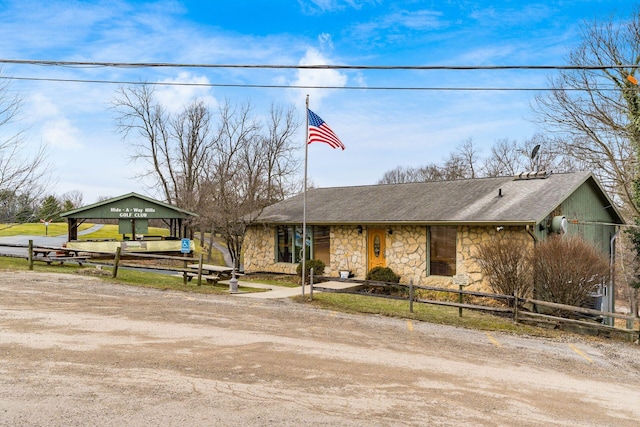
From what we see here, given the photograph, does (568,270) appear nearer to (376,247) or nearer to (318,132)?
(376,247)

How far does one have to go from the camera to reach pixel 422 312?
13.6m

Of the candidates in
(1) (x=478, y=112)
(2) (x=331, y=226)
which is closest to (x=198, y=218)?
(2) (x=331, y=226)

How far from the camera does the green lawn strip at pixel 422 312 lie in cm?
1220

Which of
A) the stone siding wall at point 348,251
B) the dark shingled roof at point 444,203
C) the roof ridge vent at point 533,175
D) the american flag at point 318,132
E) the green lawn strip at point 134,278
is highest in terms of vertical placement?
the american flag at point 318,132

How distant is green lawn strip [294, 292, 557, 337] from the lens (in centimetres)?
1220

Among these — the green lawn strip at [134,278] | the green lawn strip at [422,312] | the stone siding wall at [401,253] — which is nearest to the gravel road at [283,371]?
the green lawn strip at [422,312]

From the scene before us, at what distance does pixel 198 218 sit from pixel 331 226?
9.72 meters

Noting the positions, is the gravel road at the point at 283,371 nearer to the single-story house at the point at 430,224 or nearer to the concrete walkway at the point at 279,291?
the concrete walkway at the point at 279,291

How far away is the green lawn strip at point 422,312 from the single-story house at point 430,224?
3.89ft

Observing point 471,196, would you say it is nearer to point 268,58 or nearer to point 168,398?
point 268,58

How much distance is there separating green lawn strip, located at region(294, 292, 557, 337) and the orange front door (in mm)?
2607

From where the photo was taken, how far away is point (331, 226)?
66.4 ft

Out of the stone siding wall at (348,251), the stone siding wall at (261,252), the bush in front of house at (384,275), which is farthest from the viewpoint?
the stone siding wall at (261,252)

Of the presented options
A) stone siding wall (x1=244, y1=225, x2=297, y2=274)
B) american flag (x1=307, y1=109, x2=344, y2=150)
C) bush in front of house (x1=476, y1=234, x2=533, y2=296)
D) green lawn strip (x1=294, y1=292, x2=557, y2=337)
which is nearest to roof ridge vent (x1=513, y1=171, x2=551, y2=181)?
bush in front of house (x1=476, y1=234, x2=533, y2=296)
